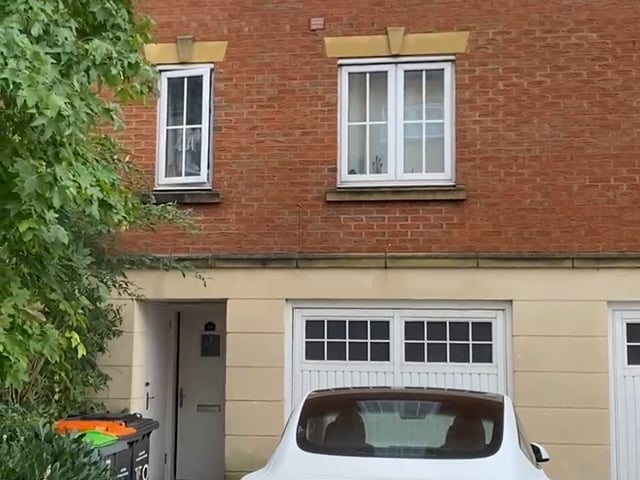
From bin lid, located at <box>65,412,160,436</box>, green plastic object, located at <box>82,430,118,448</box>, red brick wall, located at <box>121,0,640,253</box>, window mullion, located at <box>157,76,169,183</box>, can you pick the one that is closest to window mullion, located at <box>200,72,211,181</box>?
red brick wall, located at <box>121,0,640,253</box>

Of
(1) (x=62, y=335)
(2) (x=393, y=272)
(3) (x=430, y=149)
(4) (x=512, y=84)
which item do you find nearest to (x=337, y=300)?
(2) (x=393, y=272)

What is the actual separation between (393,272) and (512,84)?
95.4 inches

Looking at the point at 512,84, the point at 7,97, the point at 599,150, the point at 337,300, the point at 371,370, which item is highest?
the point at 512,84

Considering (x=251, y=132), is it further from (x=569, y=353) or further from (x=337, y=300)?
(x=569, y=353)

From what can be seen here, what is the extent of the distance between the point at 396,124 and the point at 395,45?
34.2 inches

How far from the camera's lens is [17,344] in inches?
186

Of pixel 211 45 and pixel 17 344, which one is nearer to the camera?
pixel 17 344

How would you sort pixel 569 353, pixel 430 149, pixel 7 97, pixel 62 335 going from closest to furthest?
1. pixel 7 97
2. pixel 62 335
3. pixel 569 353
4. pixel 430 149

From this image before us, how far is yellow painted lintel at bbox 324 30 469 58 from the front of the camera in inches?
384

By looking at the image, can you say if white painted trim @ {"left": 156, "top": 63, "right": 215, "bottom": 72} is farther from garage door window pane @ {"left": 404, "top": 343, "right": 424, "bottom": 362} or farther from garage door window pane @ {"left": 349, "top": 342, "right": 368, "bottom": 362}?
garage door window pane @ {"left": 404, "top": 343, "right": 424, "bottom": 362}

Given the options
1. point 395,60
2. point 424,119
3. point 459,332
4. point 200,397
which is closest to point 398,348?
point 459,332

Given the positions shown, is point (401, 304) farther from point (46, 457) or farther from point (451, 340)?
Result: point (46, 457)

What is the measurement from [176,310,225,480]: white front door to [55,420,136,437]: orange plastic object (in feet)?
11.5

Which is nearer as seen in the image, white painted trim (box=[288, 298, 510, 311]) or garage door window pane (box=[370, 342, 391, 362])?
white painted trim (box=[288, 298, 510, 311])
